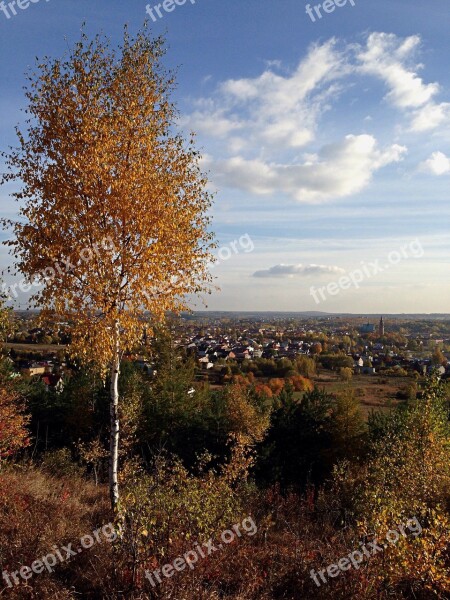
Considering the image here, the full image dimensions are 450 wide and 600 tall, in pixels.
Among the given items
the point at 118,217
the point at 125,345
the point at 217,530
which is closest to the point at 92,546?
the point at 217,530

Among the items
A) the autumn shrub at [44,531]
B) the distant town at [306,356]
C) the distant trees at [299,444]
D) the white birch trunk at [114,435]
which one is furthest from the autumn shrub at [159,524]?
the distant town at [306,356]

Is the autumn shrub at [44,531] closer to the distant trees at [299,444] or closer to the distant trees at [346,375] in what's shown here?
the distant trees at [299,444]

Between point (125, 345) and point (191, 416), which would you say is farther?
point (191, 416)

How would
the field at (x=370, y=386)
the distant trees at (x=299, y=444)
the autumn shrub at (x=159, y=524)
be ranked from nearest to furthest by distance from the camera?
the autumn shrub at (x=159, y=524) < the distant trees at (x=299, y=444) < the field at (x=370, y=386)

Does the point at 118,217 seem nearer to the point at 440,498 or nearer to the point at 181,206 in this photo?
the point at 181,206

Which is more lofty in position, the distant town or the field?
the distant town

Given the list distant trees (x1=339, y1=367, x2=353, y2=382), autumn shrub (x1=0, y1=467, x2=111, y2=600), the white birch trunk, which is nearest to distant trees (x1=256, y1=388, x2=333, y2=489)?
autumn shrub (x1=0, y1=467, x2=111, y2=600)

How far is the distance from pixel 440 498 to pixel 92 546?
33.8 ft

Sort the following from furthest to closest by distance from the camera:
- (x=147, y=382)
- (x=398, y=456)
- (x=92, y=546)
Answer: (x=147, y=382) < (x=398, y=456) < (x=92, y=546)

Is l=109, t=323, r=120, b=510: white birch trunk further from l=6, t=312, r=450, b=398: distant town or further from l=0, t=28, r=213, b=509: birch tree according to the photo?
l=6, t=312, r=450, b=398: distant town

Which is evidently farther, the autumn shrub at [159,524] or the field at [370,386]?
the field at [370,386]

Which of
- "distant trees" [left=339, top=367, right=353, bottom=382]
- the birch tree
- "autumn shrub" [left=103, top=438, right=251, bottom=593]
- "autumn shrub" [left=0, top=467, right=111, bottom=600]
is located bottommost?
"distant trees" [left=339, top=367, right=353, bottom=382]

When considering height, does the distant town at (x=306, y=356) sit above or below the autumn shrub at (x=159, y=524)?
below

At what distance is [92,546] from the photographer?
775 centimetres
